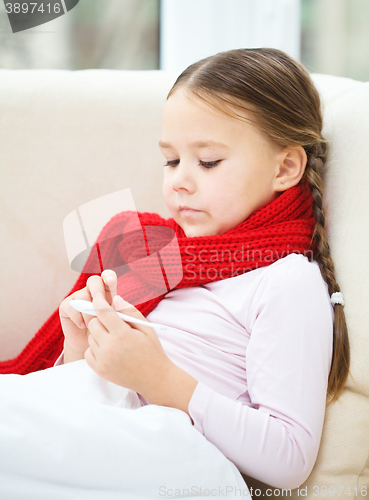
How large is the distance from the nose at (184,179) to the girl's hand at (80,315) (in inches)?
7.8

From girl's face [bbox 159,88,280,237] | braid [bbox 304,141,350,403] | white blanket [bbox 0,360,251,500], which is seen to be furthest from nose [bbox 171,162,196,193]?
white blanket [bbox 0,360,251,500]

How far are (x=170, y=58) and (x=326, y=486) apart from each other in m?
1.36

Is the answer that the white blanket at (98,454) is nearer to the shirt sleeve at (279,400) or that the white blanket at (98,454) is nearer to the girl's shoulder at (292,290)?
the shirt sleeve at (279,400)

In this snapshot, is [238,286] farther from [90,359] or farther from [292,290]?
[90,359]

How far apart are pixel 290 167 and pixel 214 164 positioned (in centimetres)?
16

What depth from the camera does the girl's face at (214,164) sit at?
0.69m

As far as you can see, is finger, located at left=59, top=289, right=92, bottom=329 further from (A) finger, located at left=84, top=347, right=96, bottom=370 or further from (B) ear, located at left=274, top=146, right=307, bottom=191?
(B) ear, located at left=274, top=146, right=307, bottom=191

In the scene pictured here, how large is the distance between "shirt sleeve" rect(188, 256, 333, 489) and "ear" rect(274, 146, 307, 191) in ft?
0.74

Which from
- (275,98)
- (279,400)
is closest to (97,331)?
(279,400)

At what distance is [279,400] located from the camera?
55cm

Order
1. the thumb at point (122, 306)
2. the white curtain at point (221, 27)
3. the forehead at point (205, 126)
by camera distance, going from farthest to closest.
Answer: the white curtain at point (221, 27) < the forehead at point (205, 126) < the thumb at point (122, 306)

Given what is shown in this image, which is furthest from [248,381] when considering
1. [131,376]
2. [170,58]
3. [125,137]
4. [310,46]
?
[310,46]

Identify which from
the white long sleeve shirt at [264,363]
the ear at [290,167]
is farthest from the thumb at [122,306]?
the ear at [290,167]

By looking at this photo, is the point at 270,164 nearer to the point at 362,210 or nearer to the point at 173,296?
the point at 362,210
